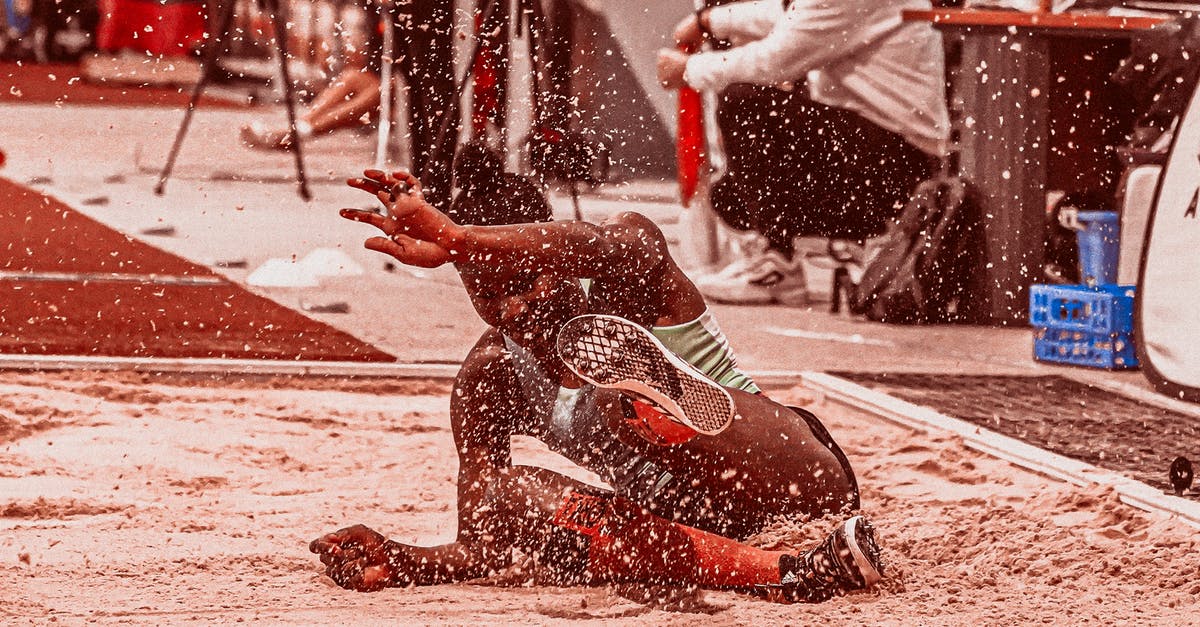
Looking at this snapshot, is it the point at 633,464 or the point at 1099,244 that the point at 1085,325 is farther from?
the point at 633,464

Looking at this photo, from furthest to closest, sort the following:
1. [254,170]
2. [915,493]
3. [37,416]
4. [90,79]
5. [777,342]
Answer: [90,79]
[254,170]
[777,342]
[37,416]
[915,493]

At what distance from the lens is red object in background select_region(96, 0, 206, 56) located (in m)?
18.0

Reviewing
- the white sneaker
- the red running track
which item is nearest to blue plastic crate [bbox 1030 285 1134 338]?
the white sneaker

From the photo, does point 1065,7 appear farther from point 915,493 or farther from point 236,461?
point 236,461

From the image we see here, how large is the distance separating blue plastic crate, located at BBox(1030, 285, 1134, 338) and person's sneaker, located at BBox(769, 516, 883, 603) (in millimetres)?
2643

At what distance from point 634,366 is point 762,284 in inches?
155

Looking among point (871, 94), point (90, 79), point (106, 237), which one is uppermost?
point (871, 94)

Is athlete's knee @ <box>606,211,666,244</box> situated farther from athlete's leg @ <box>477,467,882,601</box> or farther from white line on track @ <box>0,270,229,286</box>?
white line on track @ <box>0,270,229,286</box>

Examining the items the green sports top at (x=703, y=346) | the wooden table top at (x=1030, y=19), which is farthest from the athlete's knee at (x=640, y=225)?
the wooden table top at (x=1030, y=19)

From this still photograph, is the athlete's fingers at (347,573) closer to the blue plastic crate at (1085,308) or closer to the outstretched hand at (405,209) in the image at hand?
the outstretched hand at (405,209)

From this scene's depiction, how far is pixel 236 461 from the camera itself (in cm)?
416

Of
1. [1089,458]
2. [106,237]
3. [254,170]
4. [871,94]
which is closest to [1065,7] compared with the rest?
[871,94]

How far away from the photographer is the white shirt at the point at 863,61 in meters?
6.29

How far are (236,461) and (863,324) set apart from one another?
286cm
